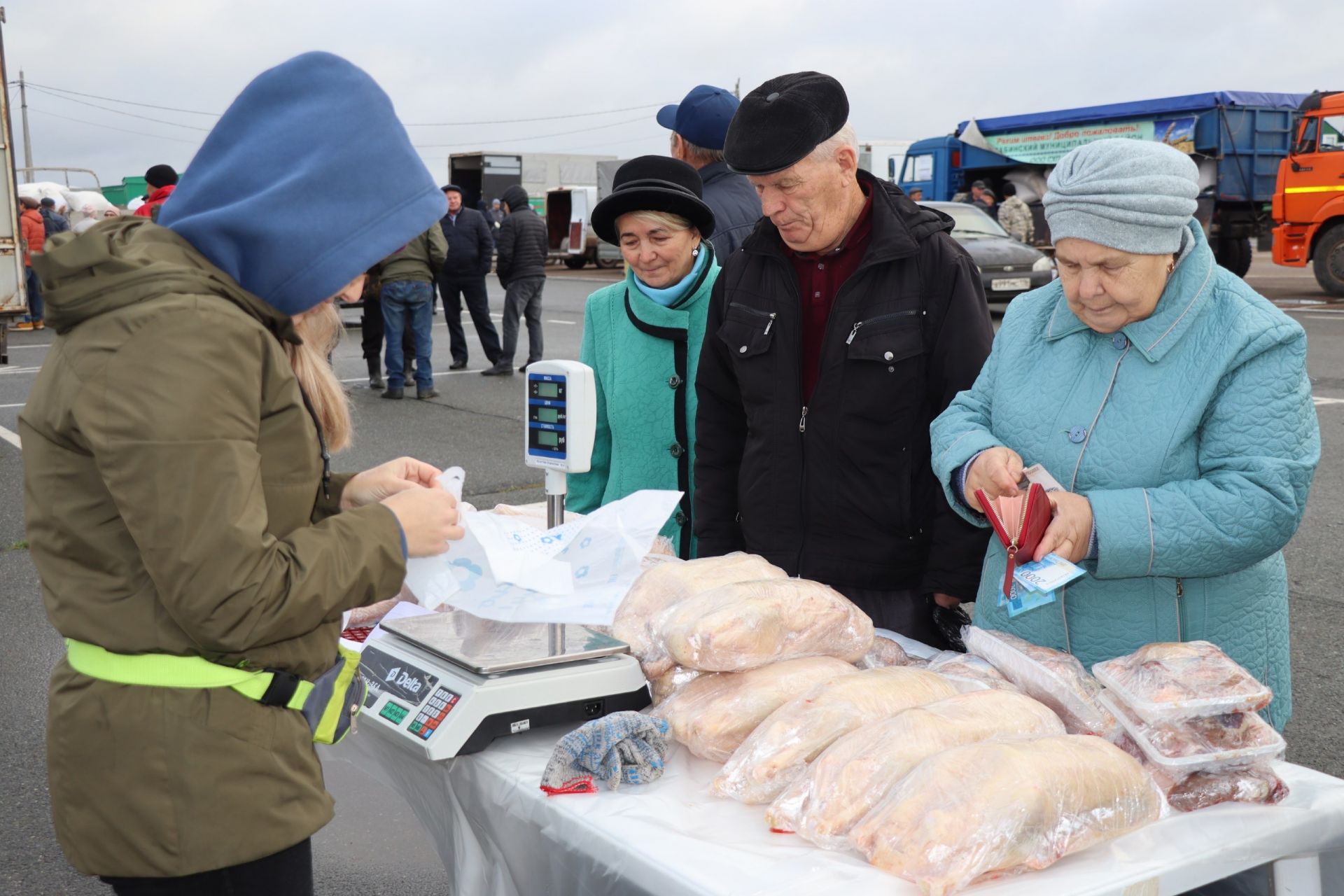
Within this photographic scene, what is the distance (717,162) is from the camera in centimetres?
424

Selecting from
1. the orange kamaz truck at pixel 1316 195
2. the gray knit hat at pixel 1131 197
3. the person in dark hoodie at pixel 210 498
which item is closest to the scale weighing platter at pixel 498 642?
the person in dark hoodie at pixel 210 498

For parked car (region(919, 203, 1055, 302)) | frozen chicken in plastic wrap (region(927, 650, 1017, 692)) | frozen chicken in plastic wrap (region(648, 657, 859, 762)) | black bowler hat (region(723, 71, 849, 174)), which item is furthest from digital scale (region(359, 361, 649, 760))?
parked car (region(919, 203, 1055, 302))

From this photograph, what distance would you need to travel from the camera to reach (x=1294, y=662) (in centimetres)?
467

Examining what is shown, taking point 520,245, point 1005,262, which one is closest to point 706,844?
point 520,245

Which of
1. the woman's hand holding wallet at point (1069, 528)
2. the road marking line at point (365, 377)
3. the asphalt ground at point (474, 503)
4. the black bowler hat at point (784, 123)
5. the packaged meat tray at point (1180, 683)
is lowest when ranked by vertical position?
the road marking line at point (365, 377)

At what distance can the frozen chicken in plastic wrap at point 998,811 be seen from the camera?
1472mm

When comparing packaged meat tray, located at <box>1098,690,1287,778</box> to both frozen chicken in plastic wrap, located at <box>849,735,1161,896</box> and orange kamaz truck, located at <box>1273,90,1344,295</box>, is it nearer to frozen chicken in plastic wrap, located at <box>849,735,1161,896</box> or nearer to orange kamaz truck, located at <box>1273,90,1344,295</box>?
frozen chicken in plastic wrap, located at <box>849,735,1161,896</box>

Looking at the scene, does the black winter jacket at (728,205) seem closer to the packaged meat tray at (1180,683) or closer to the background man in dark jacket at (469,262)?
the packaged meat tray at (1180,683)

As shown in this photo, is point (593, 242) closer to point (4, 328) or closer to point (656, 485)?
point (4, 328)

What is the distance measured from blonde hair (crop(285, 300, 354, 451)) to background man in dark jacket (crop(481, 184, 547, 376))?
34.0 feet

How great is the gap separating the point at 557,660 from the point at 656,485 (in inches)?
55.1

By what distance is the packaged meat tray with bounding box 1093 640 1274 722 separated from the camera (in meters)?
1.72

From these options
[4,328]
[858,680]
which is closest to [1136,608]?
[858,680]

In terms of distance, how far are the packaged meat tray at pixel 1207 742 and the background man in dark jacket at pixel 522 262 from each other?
10524mm
